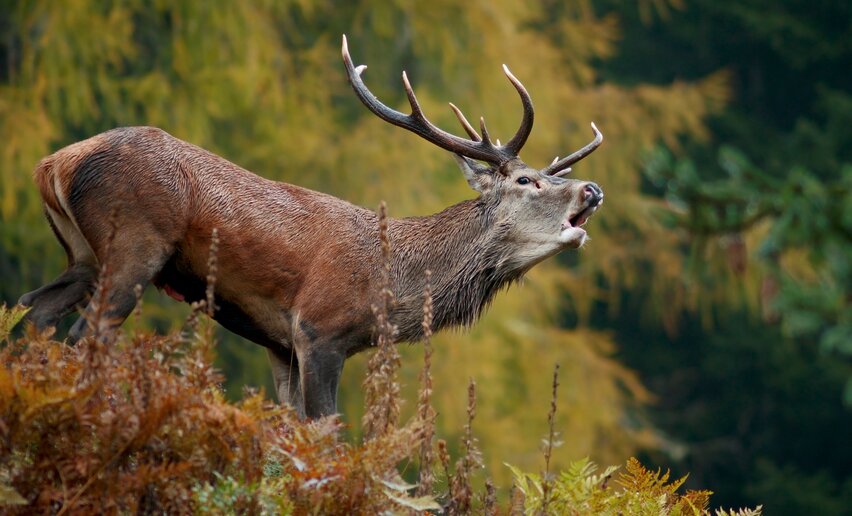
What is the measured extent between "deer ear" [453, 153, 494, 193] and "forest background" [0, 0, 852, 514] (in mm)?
797

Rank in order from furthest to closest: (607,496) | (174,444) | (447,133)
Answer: (447,133), (607,496), (174,444)

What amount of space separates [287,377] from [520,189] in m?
1.36

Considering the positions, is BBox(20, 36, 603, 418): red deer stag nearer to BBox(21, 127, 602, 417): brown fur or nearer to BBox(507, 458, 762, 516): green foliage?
BBox(21, 127, 602, 417): brown fur

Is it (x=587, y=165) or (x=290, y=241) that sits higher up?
(x=290, y=241)

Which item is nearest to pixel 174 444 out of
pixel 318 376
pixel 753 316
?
pixel 318 376

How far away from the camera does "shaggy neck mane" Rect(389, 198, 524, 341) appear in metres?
6.65

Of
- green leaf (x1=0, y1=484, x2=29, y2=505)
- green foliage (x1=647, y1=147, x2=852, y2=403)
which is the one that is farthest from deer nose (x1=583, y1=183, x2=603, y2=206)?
green foliage (x1=647, y1=147, x2=852, y2=403)

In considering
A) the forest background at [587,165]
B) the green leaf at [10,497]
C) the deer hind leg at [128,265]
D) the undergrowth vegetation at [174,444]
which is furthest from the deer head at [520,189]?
the green leaf at [10,497]

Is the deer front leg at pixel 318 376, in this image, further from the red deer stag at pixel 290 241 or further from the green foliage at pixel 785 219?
the green foliage at pixel 785 219

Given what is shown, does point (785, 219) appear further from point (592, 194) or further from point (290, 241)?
point (290, 241)

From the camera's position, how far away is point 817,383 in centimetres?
2570

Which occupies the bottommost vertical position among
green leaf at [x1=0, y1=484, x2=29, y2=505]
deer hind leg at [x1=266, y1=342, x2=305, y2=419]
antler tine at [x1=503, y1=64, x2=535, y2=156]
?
deer hind leg at [x1=266, y1=342, x2=305, y2=419]

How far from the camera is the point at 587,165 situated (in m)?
22.1

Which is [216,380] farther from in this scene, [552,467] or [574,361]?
[574,361]
